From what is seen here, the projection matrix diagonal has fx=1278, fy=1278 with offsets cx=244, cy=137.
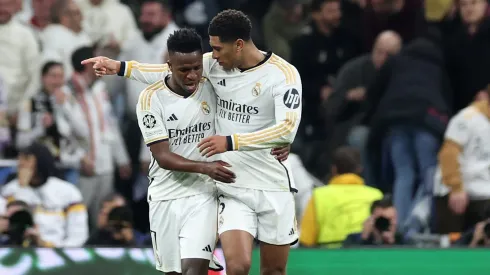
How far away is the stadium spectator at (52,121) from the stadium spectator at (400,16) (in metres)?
3.33

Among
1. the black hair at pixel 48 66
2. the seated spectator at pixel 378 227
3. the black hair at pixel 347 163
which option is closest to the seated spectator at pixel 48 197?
the black hair at pixel 48 66

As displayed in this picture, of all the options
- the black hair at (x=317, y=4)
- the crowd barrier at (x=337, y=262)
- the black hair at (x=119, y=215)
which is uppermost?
the black hair at (x=317, y=4)

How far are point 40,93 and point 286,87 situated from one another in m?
4.87

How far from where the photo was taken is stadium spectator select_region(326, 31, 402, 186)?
12930 millimetres

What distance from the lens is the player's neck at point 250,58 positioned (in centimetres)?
841

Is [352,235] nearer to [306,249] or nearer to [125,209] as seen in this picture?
[306,249]

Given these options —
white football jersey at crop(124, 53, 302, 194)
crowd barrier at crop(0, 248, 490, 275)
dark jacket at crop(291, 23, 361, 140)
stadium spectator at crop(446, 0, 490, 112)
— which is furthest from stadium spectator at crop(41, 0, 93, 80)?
white football jersey at crop(124, 53, 302, 194)

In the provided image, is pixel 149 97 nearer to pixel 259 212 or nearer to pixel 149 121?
pixel 149 121

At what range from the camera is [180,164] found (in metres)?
8.31

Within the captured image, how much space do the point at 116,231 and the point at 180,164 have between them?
251 cm

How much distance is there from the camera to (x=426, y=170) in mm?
12492

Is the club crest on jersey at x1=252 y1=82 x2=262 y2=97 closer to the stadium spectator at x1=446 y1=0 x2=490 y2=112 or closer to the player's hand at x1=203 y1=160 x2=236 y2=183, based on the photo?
the player's hand at x1=203 y1=160 x2=236 y2=183

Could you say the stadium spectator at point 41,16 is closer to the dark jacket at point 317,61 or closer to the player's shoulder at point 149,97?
the dark jacket at point 317,61

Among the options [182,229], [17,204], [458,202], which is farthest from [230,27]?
[458,202]
